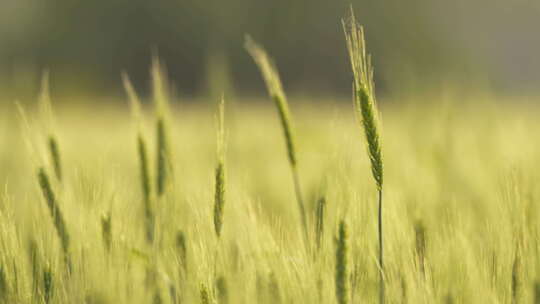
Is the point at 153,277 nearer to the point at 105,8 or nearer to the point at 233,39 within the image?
the point at 233,39

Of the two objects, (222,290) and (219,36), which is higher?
(219,36)

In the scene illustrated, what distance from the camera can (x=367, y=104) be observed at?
584 millimetres

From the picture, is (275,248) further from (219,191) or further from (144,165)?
(144,165)

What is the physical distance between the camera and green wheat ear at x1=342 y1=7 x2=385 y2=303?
0.58 metres

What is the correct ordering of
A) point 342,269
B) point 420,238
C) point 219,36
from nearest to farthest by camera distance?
point 342,269 < point 420,238 < point 219,36

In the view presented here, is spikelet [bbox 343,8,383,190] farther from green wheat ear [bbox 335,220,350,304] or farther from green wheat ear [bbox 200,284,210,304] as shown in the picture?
green wheat ear [bbox 200,284,210,304]

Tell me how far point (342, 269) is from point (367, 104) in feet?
0.50

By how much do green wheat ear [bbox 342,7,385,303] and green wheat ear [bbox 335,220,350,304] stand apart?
0.15 ft

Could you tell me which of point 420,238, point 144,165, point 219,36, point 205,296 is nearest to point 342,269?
point 205,296

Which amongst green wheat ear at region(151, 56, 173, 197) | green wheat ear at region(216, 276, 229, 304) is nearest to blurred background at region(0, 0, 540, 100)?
green wheat ear at region(151, 56, 173, 197)

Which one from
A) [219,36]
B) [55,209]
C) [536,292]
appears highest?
[219,36]

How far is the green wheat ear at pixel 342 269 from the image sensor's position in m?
0.53

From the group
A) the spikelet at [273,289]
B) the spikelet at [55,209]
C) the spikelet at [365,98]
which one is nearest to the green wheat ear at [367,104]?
the spikelet at [365,98]

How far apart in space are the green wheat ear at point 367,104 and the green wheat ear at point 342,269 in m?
0.05
